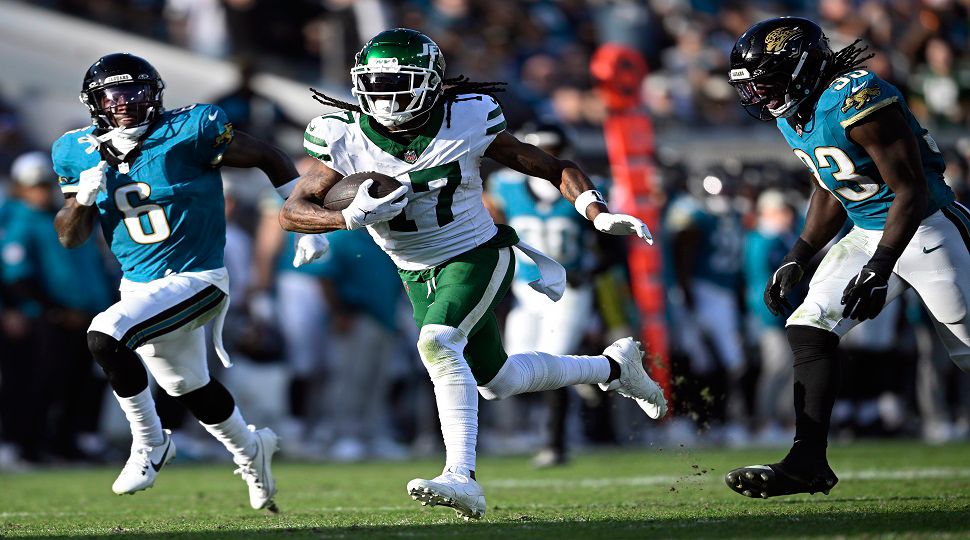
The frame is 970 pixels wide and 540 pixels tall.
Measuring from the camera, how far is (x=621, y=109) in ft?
38.1

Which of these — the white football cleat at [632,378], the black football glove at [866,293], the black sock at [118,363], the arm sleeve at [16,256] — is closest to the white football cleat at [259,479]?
the black sock at [118,363]

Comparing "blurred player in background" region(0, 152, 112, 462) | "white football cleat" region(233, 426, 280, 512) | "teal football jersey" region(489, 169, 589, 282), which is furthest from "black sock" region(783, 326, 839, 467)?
"blurred player in background" region(0, 152, 112, 462)

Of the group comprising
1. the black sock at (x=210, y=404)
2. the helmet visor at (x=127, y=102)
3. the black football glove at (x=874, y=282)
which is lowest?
the black sock at (x=210, y=404)

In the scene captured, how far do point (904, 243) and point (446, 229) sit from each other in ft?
5.74

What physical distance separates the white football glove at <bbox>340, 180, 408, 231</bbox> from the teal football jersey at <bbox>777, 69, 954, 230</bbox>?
5.45 ft

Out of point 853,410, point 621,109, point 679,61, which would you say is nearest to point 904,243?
point 621,109

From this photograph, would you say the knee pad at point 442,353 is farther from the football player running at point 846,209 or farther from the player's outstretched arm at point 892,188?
the player's outstretched arm at point 892,188

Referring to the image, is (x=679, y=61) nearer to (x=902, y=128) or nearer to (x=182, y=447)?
(x=182, y=447)

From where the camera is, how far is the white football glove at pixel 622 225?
5.34 m

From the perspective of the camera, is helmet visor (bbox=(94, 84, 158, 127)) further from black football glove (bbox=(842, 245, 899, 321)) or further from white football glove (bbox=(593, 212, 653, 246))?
black football glove (bbox=(842, 245, 899, 321))

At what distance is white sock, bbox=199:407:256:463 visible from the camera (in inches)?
245

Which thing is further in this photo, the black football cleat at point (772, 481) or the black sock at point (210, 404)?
the black sock at point (210, 404)

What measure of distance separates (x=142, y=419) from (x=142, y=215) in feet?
2.86

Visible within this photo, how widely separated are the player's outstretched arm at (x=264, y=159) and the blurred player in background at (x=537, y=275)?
2.90 metres
